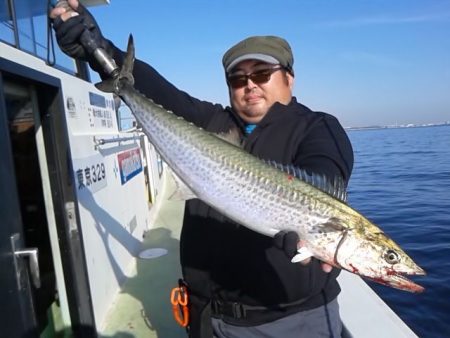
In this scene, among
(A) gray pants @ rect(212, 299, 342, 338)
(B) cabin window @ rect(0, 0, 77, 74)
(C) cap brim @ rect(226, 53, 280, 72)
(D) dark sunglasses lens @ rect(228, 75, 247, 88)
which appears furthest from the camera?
(B) cabin window @ rect(0, 0, 77, 74)

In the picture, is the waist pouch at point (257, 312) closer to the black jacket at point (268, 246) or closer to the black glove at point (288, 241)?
the black jacket at point (268, 246)

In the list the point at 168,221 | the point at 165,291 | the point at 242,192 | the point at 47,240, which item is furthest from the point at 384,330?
the point at 168,221

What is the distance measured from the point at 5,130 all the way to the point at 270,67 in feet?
5.90

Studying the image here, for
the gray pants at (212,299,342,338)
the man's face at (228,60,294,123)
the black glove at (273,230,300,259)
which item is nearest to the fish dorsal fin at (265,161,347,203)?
the black glove at (273,230,300,259)

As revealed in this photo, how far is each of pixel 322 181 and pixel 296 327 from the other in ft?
3.37

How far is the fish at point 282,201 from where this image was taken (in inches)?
79.6

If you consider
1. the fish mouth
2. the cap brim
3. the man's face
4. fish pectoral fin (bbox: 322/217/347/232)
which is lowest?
the fish mouth

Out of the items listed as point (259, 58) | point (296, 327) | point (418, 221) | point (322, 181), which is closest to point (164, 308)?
point (296, 327)

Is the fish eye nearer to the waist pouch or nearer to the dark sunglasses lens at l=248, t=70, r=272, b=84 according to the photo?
the waist pouch

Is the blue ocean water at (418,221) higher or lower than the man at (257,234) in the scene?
lower

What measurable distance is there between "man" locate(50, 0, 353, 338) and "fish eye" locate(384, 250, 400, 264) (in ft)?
1.62

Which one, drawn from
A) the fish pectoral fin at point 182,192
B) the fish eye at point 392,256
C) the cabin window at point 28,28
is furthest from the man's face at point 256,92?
the cabin window at point 28,28

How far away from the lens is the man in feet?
7.90

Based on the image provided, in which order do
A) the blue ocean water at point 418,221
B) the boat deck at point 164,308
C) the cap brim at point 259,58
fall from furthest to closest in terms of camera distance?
the blue ocean water at point 418,221, the boat deck at point 164,308, the cap brim at point 259,58
